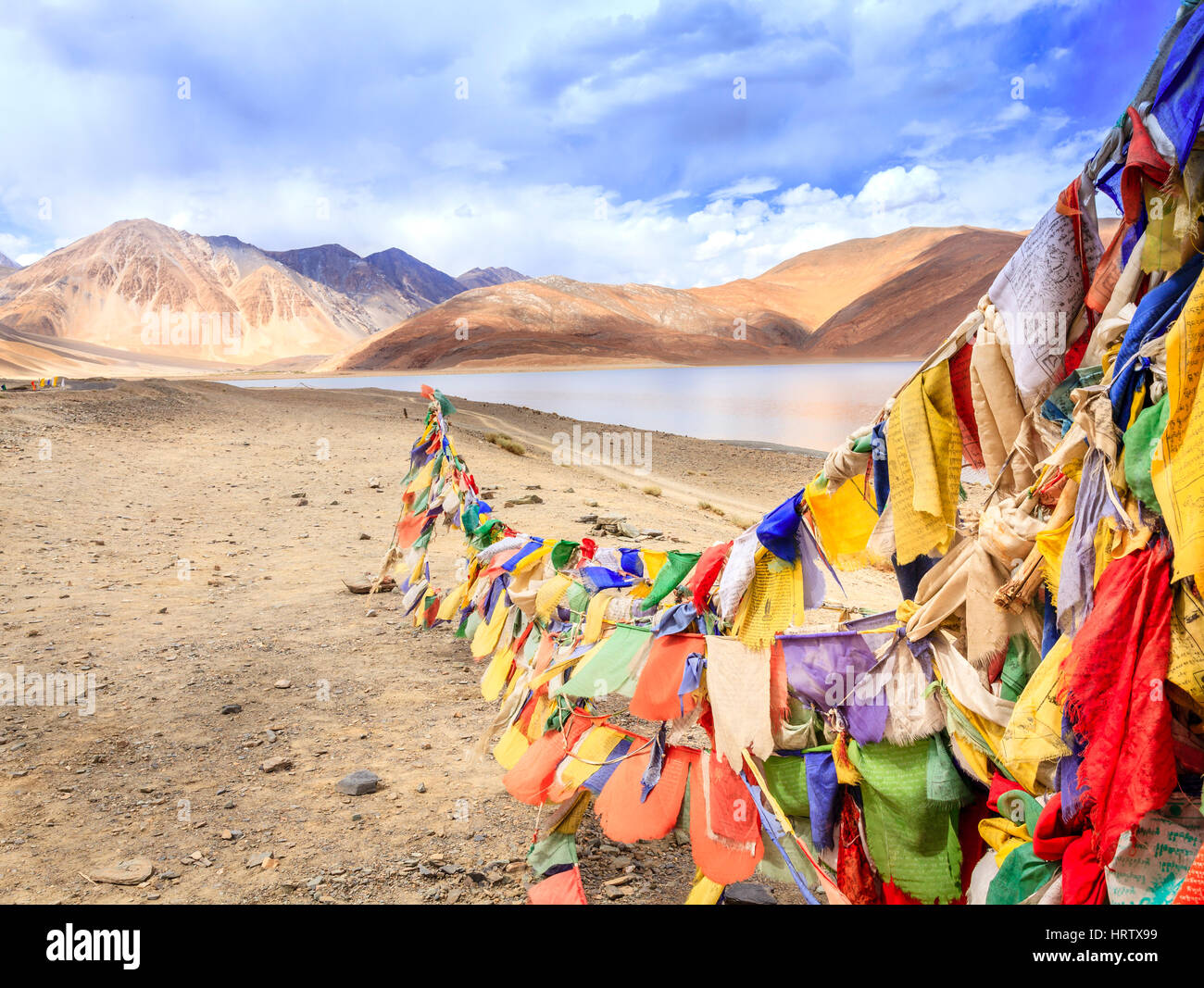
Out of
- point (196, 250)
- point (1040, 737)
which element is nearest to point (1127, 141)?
point (1040, 737)

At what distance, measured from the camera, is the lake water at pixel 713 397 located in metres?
30.6

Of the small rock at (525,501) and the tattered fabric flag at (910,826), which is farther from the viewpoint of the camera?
the small rock at (525,501)

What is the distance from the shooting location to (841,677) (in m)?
2.24

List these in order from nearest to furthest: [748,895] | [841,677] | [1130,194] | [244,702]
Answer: [1130,194], [841,677], [748,895], [244,702]

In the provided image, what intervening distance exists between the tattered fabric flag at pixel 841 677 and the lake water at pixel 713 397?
9261 millimetres

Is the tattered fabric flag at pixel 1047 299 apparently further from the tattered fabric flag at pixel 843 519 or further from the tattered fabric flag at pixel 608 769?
the tattered fabric flag at pixel 608 769

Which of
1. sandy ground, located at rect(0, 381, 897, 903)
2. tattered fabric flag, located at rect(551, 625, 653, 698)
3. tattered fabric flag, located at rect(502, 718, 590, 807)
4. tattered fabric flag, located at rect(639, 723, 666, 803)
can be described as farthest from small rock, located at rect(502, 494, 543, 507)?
tattered fabric flag, located at rect(639, 723, 666, 803)

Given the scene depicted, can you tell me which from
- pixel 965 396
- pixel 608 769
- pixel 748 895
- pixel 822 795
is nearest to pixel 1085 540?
pixel 965 396

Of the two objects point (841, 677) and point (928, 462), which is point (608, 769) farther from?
point (928, 462)

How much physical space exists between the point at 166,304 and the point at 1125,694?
140210 mm

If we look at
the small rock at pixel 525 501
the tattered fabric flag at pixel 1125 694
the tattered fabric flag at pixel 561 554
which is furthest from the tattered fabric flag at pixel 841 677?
the small rock at pixel 525 501

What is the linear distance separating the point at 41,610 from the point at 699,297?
119661 millimetres
